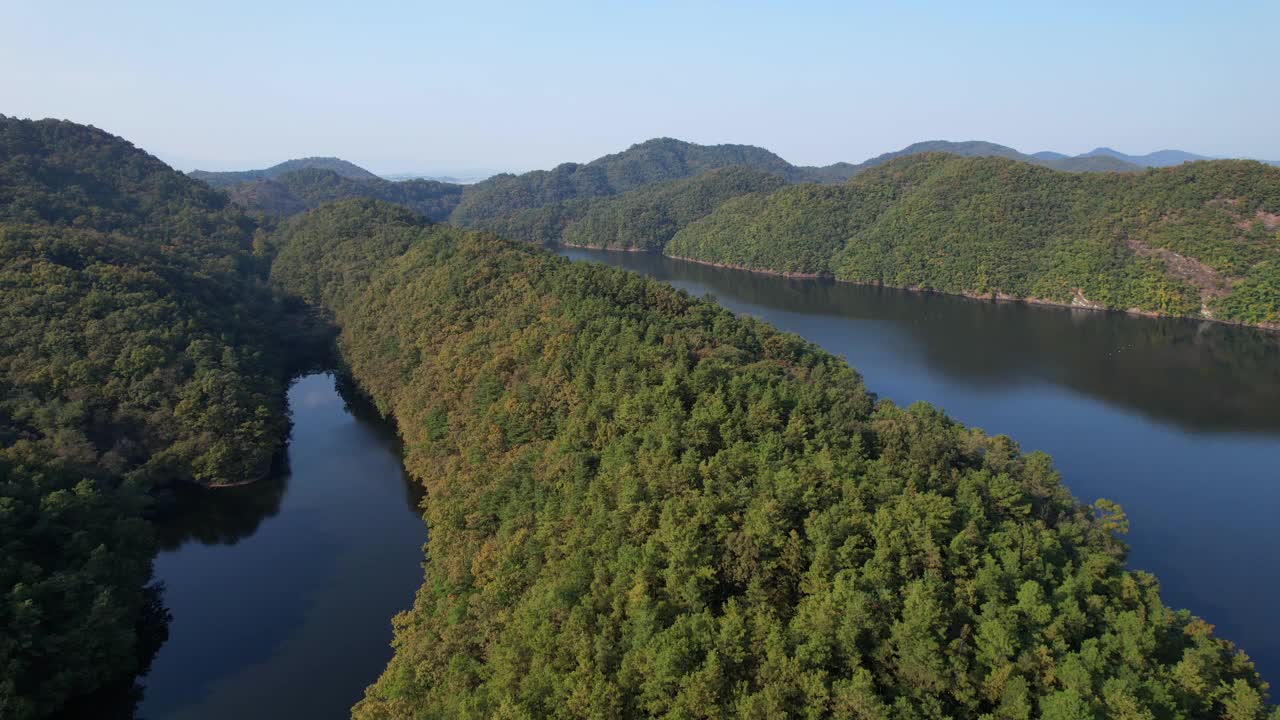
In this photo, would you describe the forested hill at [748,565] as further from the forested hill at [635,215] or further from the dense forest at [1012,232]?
the forested hill at [635,215]

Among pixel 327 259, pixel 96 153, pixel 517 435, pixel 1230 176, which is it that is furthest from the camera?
pixel 96 153

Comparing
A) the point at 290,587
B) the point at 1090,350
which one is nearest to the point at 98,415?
the point at 290,587

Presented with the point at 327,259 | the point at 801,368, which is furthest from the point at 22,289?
the point at 801,368

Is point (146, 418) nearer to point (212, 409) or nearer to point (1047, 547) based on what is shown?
point (212, 409)

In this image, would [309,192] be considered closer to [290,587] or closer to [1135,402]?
[290,587]

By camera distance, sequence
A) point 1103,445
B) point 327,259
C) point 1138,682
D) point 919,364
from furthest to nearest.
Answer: point 327,259 < point 919,364 < point 1103,445 < point 1138,682

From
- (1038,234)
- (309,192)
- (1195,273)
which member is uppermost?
(309,192)

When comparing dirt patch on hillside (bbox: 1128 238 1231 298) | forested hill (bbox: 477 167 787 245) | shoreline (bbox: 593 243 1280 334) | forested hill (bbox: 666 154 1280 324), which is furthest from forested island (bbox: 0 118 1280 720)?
forested hill (bbox: 477 167 787 245)
